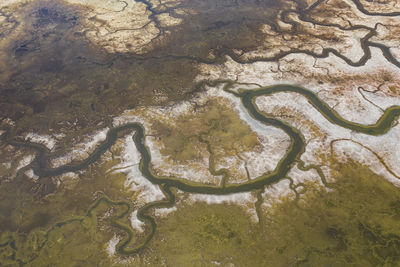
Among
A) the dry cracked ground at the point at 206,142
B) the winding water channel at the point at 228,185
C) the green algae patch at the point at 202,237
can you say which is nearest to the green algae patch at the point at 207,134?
the dry cracked ground at the point at 206,142

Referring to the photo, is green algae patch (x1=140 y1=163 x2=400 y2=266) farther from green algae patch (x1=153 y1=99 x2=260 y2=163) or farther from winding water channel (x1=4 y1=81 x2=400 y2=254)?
green algae patch (x1=153 y1=99 x2=260 y2=163)

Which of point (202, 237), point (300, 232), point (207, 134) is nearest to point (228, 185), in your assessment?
point (202, 237)

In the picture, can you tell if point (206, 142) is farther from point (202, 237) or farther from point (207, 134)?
point (202, 237)

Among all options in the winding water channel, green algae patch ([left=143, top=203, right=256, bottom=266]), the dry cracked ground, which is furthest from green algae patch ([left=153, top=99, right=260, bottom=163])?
green algae patch ([left=143, top=203, right=256, bottom=266])

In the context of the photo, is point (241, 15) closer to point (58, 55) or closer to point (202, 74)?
point (202, 74)

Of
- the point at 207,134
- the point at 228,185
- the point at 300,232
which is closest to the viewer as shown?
the point at 300,232

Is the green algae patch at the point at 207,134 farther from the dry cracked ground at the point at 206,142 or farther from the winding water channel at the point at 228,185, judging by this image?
the winding water channel at the point at 228,185

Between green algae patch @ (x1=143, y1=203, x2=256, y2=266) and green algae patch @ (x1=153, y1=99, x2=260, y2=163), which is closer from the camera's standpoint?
green algae patch @ (x1=143, y1=203, x2=256, y2=266)
